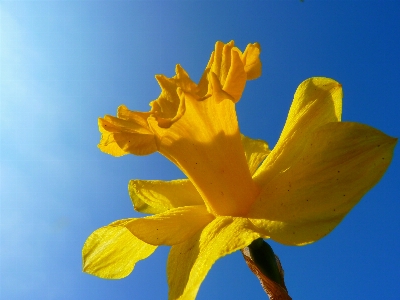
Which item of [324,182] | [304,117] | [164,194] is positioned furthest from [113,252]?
[304,117]

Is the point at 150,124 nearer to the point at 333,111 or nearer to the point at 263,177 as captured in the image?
the point at 263,177

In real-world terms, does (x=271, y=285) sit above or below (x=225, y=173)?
below

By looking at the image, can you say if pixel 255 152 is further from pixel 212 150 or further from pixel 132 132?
pixel 132 132

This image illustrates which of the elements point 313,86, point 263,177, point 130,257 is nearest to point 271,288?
point 263,177

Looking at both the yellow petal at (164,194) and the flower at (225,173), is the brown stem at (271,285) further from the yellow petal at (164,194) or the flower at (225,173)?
the yellow petal at (164,194)

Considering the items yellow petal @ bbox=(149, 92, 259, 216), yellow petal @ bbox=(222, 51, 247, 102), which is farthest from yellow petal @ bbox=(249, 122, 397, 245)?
yellow petal @ bbox=(222, 51, 247, 102)

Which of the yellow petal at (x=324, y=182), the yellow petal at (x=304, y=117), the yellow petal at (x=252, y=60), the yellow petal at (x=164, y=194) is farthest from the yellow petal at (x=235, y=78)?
the yellow petal at (x=164, y=194)

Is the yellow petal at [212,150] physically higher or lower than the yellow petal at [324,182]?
higher
